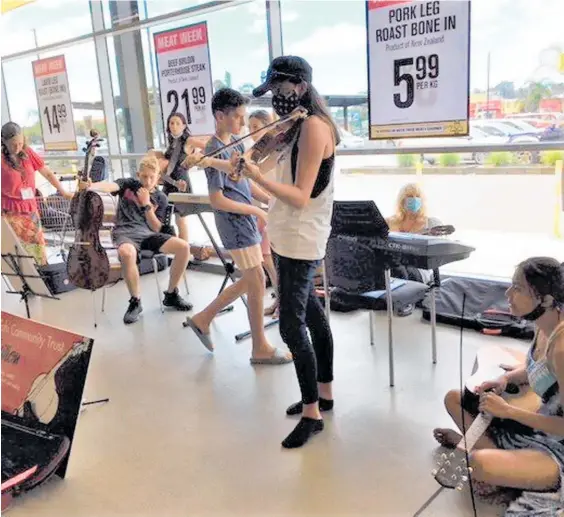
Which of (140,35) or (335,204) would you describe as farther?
(140,35)

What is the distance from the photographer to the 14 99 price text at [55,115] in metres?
6.26

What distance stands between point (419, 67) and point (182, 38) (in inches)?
88.1

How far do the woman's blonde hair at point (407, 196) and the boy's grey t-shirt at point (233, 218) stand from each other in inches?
43.5

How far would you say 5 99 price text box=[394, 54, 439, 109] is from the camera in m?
3.63

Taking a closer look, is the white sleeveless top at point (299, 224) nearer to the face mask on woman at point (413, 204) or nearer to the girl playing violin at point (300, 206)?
the girl playing violin at point (300, 206)

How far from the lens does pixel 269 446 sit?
228 centimetres

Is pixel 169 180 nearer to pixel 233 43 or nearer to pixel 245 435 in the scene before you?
pixel 233 43

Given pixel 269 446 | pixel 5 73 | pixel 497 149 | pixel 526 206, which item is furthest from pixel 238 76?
pixel 5 73

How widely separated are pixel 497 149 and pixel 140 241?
8.00 ft

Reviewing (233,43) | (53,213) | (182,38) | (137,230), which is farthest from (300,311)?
(53,213)

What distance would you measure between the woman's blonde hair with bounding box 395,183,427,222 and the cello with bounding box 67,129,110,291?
1845mm

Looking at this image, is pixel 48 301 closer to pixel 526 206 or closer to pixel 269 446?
pixel 269 446

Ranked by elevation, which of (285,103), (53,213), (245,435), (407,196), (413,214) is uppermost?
(285,103)

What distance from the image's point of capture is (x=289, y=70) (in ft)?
6.59
